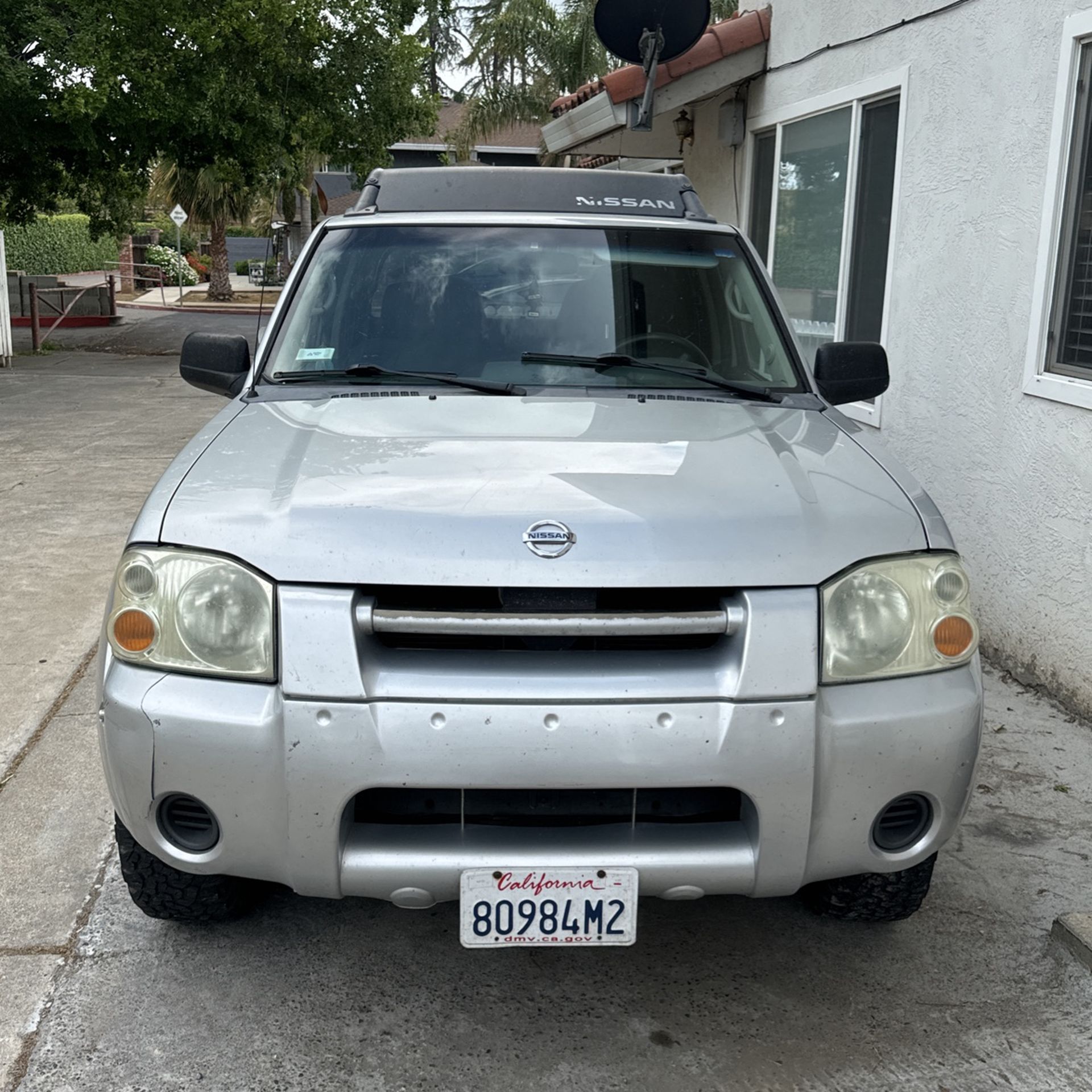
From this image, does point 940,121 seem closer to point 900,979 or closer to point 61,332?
point 900,979

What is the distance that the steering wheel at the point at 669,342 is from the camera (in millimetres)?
3805

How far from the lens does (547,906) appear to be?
8.25 ft

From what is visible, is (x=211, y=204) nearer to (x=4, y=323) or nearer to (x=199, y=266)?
(x=199, y=266)

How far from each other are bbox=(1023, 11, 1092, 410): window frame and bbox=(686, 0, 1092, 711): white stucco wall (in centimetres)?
6

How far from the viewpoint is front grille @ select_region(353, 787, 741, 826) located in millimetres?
2561

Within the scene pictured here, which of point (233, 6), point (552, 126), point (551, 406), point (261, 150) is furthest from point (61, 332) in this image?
point (551, 406)

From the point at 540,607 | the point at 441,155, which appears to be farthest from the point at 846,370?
the point at 441,155

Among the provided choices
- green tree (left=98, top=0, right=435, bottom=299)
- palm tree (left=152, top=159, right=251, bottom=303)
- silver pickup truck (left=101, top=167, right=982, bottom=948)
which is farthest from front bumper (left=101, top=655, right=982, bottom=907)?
palm tree (left=152, top=159, right=251, bottom=303)

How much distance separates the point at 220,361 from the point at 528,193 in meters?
1.24

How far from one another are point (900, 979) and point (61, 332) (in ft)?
76.7

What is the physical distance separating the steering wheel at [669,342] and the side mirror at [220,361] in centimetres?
117

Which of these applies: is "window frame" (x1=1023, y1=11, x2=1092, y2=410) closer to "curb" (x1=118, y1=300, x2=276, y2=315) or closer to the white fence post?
the white fence post

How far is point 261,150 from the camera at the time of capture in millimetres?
16938

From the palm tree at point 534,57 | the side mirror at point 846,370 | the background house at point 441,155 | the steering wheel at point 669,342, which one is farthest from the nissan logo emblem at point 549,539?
the palm tree at point 534,57
